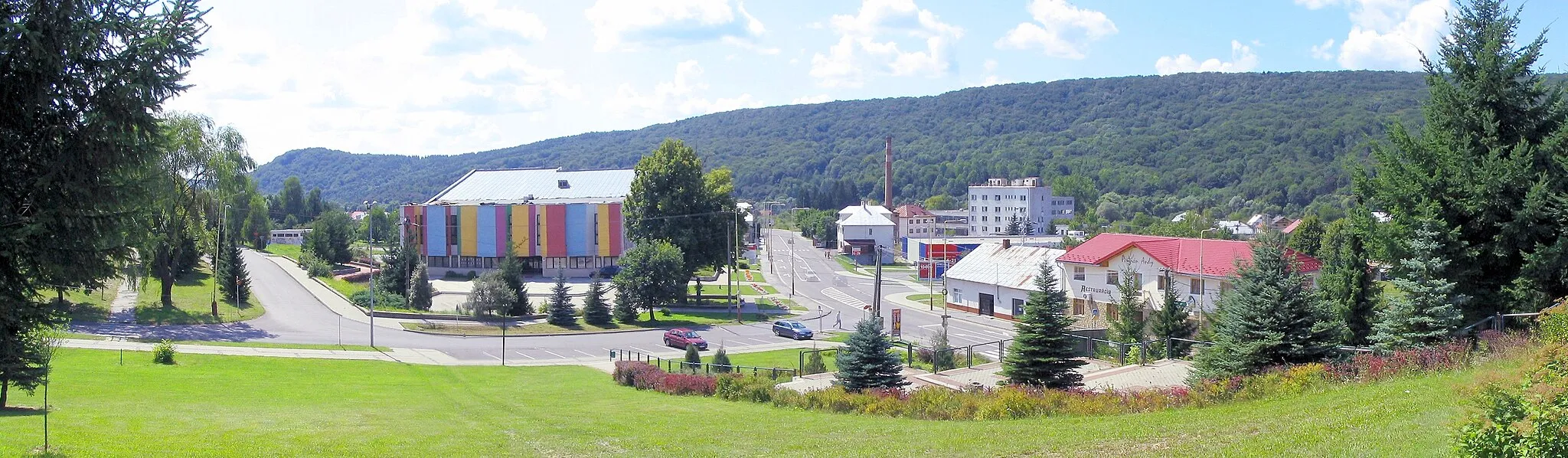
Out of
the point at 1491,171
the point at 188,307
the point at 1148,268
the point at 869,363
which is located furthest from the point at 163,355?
the point at 1148,268

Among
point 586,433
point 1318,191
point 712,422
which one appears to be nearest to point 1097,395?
point 712,422

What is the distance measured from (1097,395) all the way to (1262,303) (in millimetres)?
5418

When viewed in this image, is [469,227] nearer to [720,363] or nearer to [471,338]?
[471,338]

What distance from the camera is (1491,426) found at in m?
8.55

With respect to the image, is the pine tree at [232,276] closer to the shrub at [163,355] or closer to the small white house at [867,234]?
the shrub at [163,355]

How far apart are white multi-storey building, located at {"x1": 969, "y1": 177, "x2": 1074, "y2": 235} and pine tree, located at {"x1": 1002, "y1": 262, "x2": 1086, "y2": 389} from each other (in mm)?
123514

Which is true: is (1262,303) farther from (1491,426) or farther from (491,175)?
(491,175)

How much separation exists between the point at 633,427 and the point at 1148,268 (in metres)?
36.1

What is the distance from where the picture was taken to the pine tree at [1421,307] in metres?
19.9

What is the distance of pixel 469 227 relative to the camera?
263 feet

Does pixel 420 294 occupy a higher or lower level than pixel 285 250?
lower

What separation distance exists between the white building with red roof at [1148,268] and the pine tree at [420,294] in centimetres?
3542

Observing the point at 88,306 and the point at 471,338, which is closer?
the point at 471,338

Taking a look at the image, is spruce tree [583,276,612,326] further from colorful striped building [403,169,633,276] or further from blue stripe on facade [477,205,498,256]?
blue stripe on facade [477,205,498,256]
